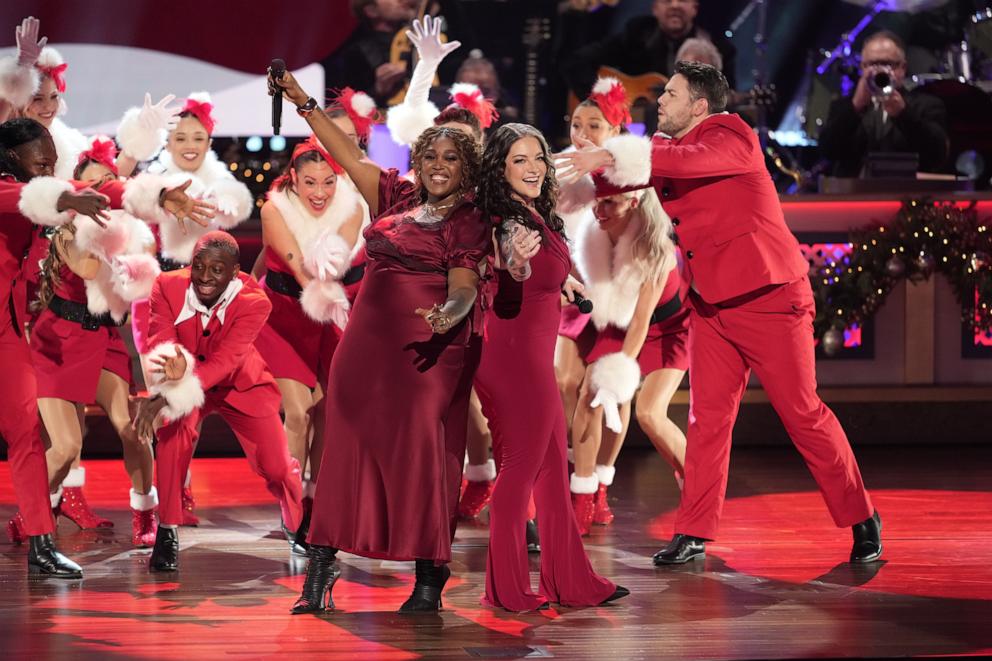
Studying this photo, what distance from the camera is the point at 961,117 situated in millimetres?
8727

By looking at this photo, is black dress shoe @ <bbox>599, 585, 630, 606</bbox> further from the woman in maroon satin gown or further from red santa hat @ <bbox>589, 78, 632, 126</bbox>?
red santa hat @ <bbox>589, 78, 632, 126</bbox>

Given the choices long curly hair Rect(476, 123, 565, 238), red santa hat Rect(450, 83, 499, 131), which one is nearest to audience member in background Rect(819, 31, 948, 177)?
red santa hat Rect(450, 83, 499, 131)

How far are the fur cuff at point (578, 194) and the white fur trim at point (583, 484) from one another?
41.7 inches

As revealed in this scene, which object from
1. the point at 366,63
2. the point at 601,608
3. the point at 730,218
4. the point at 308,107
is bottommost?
the point at 601,608

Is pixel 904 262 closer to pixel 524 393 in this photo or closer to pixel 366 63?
pixel 366 63

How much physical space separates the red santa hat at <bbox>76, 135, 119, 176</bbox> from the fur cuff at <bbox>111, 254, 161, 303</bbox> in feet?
1.57

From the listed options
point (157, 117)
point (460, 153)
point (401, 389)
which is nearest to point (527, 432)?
point (401, 389)

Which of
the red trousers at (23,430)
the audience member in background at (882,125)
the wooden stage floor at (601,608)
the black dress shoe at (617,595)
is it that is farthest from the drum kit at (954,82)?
the red trousers at (23,430)

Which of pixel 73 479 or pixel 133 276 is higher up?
pixel 133 276

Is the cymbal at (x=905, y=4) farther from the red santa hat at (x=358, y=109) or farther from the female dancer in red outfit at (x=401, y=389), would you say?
the female dancer in red outfit at (x=401, y=389)

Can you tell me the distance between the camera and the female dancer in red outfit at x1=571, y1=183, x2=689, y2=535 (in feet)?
18.0

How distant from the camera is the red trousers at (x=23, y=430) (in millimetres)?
4535

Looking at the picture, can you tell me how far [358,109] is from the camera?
5797 millimetres

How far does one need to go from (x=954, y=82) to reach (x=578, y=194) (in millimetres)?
4602
